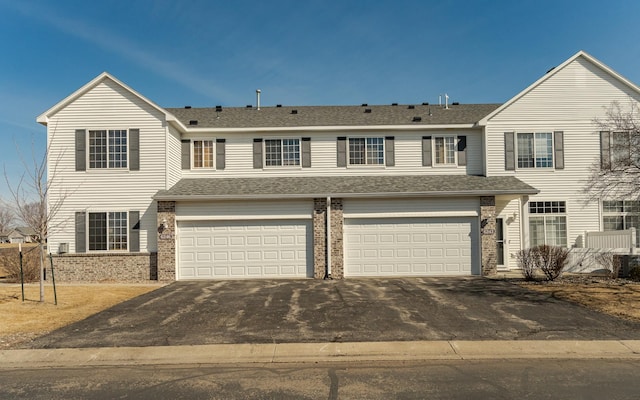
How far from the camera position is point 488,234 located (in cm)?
1605

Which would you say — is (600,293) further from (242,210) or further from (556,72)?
(242,210)

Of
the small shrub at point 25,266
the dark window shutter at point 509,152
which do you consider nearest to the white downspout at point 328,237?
the dark window shutter at point 509,152

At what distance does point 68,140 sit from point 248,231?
8.41 m

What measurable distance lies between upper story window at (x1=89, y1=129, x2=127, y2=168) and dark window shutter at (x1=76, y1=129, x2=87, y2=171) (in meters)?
0.22

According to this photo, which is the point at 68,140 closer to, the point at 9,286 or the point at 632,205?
the point at 9,286

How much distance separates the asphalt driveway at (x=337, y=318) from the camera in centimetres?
793

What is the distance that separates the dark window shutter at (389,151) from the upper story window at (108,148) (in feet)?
37.0

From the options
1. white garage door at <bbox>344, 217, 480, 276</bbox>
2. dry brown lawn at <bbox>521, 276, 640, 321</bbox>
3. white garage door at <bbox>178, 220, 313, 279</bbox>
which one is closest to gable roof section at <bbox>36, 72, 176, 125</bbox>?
white garage door at <bbox>178, 220, 313, 279</bbox>

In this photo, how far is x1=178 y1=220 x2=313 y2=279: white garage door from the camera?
52.9ft

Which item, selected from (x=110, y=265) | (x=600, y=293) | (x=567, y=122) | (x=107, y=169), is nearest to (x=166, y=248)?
(x=110, y=265)

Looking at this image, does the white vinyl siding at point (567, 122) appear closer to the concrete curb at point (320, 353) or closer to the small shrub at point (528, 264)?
the small shrub at point (528, 264)

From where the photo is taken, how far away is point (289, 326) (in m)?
8.73

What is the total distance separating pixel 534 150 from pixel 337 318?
537 inches

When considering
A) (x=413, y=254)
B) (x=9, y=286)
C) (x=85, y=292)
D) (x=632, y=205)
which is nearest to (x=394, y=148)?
(x=413, y=254)
